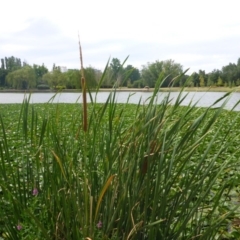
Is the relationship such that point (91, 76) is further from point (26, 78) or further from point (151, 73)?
point (26, 78)

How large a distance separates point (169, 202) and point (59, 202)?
347 millimetres

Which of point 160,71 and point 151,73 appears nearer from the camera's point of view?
point 160,71

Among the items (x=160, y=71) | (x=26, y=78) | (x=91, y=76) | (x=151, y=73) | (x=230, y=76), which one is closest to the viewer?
(x=91, y=76)

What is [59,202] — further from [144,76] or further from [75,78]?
[144,76]

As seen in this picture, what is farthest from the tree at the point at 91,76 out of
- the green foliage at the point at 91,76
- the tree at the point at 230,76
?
the tree at the point at 230,76

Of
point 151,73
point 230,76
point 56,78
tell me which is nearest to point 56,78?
point 56,78

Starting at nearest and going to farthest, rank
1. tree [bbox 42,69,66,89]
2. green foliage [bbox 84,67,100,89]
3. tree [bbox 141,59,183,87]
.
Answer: green foliage [bbox 84,67,100,89], tree [bbox 141,59,183,87], tree [bbox 42,69,66,89]

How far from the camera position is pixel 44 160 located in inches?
43.9

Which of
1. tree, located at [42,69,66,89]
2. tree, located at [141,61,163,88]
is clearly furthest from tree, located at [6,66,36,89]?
tree, located at [141,61,163,88]

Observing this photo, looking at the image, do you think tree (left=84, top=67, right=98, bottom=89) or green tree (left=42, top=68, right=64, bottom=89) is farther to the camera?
green tree (left=42, top=68, right=64, bottom=89)

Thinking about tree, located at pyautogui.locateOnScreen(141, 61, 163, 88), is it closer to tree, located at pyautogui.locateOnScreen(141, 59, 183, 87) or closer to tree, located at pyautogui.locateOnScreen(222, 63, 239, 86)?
tree, located at pyautogui.locateOnScreen(141, 59, 183, 87)

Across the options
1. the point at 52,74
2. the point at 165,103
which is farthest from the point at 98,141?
the point at 52,74

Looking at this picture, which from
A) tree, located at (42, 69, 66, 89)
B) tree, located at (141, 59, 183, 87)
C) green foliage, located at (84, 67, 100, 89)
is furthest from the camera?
tree, located at (42, 69, 66, 89)

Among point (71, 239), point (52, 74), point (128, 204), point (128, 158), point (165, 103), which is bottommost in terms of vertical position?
point (71, 239)
